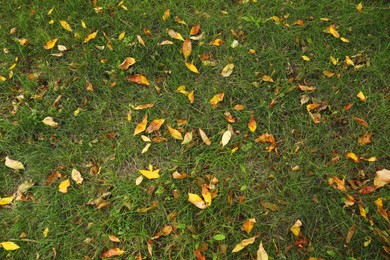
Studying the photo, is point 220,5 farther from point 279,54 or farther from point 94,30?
point 94,30

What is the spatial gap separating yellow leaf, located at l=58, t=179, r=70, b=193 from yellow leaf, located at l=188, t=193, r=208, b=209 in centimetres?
84

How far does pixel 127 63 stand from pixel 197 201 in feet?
4.11

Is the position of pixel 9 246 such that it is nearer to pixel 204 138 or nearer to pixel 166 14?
pixel 204 138

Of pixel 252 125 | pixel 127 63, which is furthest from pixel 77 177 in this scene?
pixel 252 125

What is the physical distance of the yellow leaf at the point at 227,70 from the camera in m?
2.52

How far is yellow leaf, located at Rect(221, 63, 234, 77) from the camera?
8.28ft

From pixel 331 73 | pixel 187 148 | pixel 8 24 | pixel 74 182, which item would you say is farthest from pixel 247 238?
pixel 8 24

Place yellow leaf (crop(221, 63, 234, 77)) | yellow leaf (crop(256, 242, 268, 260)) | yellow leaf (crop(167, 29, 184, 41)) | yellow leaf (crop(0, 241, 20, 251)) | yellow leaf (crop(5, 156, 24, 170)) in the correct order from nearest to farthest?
yellow leaf (crop(256, 242, 268, 260)) → yellow leaf (crop(0, 241, 20, 251)) → yellow leaf (crop(5, 156, 24, 170)) → yellow leaf (crop(221, 63, 234, 77)) → yellow leaf (crop(167, 29, 184, 41))

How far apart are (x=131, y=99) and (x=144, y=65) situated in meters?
0.33

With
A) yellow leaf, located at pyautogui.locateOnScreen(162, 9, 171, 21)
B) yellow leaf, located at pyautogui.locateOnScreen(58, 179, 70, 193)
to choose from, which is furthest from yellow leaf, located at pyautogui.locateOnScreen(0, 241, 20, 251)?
yellow leaf, located at pyautogui.locateOnScreen(162, 9, 171, 21)

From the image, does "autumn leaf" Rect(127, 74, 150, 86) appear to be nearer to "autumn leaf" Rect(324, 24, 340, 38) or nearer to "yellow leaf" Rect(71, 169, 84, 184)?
"yellow leaf" Rect(71, 169, 84, 184)

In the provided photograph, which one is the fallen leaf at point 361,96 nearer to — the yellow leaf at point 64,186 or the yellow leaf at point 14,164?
the yellow leaf at point 64,186

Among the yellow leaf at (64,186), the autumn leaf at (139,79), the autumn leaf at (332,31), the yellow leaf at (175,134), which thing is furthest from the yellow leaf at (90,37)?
the autumn leaf at (332,31)

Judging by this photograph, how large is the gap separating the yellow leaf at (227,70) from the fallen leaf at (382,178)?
1256 millimetres
